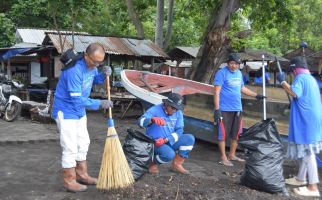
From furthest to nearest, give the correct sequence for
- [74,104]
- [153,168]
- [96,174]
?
[96,174]
[153,168]
[74,104]

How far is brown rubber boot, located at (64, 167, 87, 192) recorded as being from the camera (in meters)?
5.27

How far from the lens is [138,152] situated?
5652mm

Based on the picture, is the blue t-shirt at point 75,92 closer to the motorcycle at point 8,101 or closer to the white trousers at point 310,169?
the white trousers at point 310,169

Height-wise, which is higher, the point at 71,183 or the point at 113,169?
the point at 113,169

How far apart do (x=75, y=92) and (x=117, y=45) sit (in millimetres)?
11301

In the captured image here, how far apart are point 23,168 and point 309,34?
2982 centimetres

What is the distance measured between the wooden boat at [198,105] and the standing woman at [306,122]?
1814 mm

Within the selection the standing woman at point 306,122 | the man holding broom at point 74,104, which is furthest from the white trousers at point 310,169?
the man holding broom at point 74,104

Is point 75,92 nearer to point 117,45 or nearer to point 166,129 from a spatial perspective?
point 166,129

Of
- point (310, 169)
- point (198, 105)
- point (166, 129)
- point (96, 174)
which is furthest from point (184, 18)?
A: point (310, 169)

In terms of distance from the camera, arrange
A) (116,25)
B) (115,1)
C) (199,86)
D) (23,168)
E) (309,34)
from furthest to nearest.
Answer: (309,34), (116,25), (115,1), (199,86), (23,168)

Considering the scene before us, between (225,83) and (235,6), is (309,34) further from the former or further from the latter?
(225,83)

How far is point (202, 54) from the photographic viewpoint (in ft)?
44.3

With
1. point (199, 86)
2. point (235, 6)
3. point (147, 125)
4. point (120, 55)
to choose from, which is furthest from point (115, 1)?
point (147, 125)
